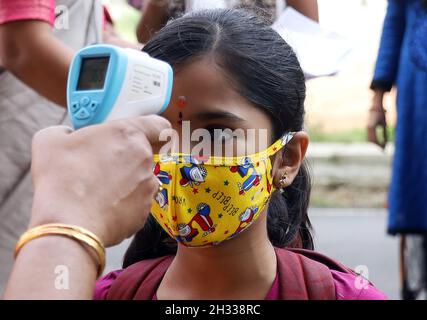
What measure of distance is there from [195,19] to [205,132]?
0.37m

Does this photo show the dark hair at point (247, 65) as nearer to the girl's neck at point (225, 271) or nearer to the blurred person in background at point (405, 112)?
the girl's neck at point (225, 271)

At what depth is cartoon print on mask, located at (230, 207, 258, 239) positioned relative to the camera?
2.07m

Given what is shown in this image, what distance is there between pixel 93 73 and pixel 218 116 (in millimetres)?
546

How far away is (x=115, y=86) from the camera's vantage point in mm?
1466

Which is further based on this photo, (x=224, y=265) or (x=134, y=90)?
(x=224, y=265)

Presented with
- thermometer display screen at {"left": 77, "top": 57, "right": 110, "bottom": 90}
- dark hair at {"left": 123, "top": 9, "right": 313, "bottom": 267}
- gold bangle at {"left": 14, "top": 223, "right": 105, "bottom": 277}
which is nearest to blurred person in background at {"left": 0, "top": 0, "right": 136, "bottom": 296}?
dark hair at {"left": 123, "top": 9, "right": 313, "bottom": 267}

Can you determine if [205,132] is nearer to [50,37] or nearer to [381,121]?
[50,37]

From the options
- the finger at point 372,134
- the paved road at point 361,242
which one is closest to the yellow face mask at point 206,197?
the finger at point 372,134

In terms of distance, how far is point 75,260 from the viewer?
1330mm

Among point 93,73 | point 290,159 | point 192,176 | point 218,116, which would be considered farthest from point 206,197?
point 93,73

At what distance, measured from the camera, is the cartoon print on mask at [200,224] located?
2.03 metres

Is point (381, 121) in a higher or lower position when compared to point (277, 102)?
lower

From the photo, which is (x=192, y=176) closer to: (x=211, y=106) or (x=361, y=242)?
(x=211, y=106)
